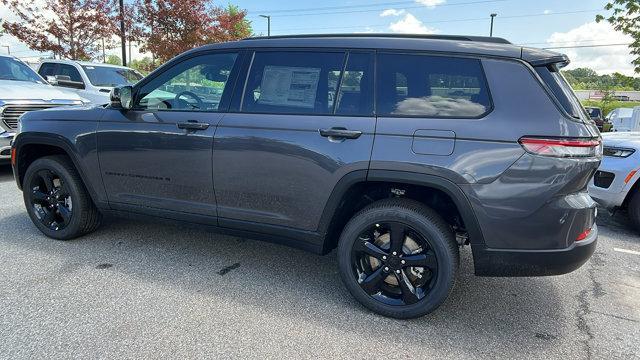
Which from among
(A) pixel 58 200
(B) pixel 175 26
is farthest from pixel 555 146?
(B) pixel 175 26

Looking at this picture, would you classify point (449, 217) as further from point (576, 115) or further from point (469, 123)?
point (576, 115)

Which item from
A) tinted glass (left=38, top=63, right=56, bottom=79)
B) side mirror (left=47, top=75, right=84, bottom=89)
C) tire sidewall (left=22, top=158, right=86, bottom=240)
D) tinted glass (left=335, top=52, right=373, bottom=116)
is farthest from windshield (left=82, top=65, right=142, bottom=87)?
tinted glass (left=335, top=52, right=373, bottom=116)

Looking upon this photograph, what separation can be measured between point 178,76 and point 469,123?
232cm

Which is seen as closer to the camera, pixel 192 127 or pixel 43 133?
pixel 192 127

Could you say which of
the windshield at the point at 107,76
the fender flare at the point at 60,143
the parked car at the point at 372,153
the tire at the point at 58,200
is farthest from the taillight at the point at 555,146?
the windshield at the point at 107,76

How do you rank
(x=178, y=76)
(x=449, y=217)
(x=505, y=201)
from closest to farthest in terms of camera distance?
(x=505, y=201), (x=449, y=217), (x=178, y=76)

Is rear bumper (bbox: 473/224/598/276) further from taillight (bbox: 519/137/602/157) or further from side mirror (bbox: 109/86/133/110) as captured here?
side mirror (bbox: 109/86/133/110)

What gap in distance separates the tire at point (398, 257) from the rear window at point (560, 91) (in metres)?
1.00

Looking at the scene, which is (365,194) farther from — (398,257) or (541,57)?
(541,57)

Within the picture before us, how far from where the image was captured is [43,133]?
160 inches

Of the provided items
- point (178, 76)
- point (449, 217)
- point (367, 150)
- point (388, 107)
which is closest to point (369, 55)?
point (388, 107)

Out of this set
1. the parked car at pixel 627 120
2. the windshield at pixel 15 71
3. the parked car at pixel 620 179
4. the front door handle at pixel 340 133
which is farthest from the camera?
the parked car at pixel 627 120

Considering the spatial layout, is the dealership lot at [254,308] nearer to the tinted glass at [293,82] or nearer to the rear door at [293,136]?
the rear door at [293,136]

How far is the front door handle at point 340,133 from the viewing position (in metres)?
2.95
